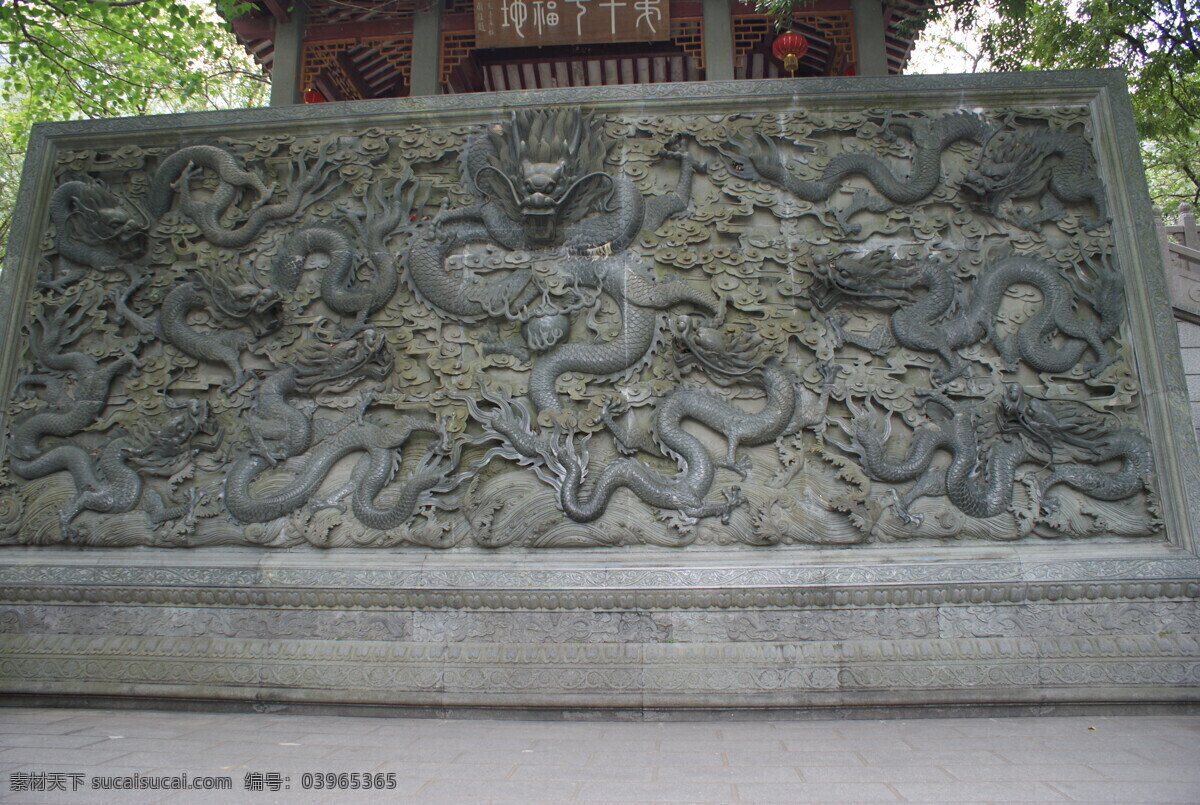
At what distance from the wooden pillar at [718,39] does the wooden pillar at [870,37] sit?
3.75ft

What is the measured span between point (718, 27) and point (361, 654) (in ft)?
19.5

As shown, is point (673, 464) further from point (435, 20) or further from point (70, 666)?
point (435, 20)

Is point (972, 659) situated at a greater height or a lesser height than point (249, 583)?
lesser

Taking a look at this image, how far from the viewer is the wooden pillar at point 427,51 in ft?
23.0

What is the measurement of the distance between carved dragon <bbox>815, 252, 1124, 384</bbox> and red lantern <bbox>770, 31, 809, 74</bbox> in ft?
8.59

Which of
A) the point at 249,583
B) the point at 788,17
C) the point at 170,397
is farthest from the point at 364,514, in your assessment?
the point at 788,17

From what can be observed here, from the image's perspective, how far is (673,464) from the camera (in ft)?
16.7

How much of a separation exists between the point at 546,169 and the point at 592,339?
1.31m

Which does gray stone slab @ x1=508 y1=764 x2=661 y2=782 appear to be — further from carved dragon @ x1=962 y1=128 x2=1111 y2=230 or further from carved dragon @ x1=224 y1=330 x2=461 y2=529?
carved dragon @ x1=962 y1=128 x2=1111 y2=230

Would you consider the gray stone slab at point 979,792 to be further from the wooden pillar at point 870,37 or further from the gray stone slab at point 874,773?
the wooden pillar at point 870,37

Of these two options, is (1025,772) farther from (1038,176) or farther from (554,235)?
(554,235)

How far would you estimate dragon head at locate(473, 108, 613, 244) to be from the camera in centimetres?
546

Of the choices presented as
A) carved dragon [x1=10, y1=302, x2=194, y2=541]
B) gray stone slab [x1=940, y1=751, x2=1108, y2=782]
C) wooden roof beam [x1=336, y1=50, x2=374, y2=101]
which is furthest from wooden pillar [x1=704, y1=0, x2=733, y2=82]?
gray stone slab [x1=940, y1=751, x2=1108, y2=782]

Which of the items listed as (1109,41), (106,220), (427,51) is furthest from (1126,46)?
(106,220)
